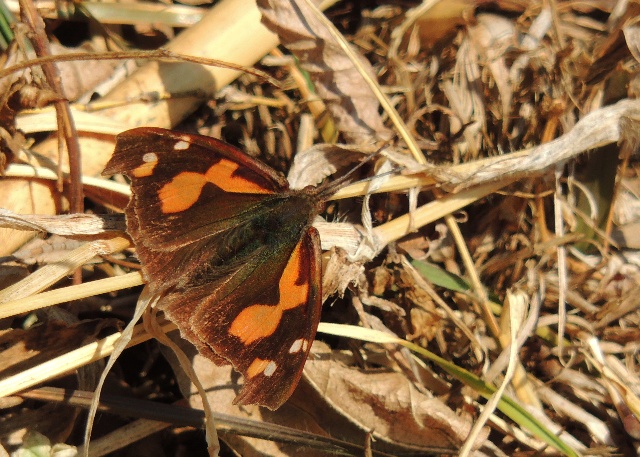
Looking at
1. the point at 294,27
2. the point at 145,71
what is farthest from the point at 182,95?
the point at 294,27

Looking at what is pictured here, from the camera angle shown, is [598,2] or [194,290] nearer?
[194,290]

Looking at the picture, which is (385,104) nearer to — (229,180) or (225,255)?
(229,180)

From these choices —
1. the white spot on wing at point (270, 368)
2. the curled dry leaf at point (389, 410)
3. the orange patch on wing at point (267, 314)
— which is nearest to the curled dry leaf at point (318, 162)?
the orange patch on wing at point (267, 314)

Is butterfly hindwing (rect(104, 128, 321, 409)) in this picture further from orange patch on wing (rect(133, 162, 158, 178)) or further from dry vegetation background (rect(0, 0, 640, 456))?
dry vegetation background (rect(0, 0, 640, 456))

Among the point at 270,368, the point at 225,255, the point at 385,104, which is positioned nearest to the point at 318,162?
the point at 385,104

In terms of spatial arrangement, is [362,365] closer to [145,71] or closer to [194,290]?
[194,290]
